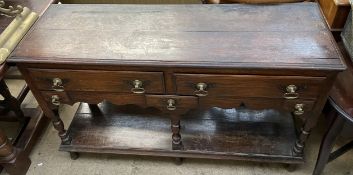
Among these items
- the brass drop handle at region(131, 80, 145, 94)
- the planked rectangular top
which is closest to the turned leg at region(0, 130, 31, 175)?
the planked rectangular top

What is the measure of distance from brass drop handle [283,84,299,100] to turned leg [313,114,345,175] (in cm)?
21

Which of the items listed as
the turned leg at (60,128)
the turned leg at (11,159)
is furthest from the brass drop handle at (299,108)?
the turned leg at (11,159)

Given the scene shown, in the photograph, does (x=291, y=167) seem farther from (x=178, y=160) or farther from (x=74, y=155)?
(x=74, y=155)

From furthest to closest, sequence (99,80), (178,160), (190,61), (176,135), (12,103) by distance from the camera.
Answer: (12,103) < (178,160) < (176,135) < (99,80) < (190,61)

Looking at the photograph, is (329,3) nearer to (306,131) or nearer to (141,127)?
(306,131)

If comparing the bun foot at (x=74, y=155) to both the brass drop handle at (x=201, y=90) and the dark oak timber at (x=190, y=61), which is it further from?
the brass drop handle at (x=201, y=90)

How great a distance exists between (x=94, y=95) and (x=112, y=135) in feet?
1.33

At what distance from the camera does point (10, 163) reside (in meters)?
1.55

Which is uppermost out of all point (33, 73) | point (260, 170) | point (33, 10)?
point (33, 10)

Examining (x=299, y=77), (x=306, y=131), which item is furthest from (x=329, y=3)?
(x=306, y=131)

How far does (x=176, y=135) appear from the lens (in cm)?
148

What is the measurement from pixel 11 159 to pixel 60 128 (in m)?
0.29

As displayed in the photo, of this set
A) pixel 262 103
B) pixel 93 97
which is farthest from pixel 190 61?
pixel 93 97

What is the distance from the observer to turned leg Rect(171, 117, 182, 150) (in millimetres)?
1404
